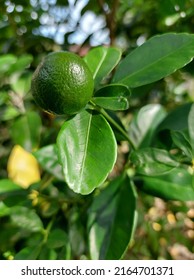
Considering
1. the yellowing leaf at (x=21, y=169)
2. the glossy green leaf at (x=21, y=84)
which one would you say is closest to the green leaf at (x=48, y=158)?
the glossy green leaf at (x=21, y=84)

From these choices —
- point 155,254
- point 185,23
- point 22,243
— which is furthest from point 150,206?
point 185,23

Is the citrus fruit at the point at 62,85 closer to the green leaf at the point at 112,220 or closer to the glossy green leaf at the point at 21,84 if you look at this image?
the green leaf at the point at 112,220

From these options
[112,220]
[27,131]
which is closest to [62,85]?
[112,220]

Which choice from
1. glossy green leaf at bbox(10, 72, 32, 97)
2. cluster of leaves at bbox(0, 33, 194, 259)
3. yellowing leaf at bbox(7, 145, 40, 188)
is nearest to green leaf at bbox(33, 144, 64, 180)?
cluster of leaves at bbox(0, 33, 194, 259)

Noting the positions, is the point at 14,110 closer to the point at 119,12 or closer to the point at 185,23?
the point at 185,23

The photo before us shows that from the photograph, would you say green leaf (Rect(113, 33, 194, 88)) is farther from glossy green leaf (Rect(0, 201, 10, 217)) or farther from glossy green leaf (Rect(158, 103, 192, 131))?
glossy green leaf (Rect(0, 201, 10, 217))

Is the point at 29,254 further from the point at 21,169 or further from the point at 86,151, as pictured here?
the point at 21,169
